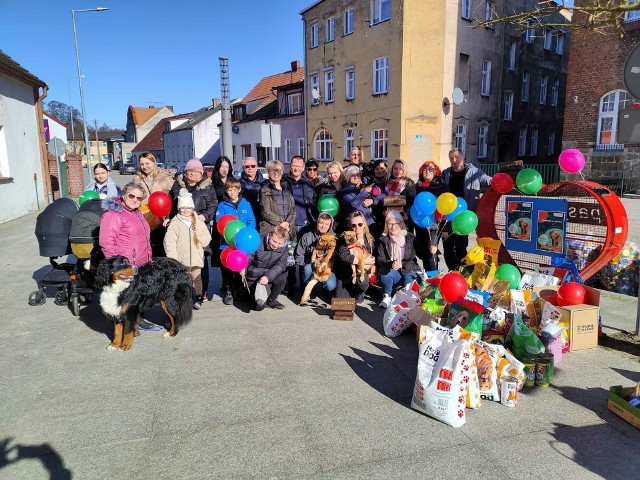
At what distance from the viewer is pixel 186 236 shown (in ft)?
18.6

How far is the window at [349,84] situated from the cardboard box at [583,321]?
70.8 ft

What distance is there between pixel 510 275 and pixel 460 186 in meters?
1.95

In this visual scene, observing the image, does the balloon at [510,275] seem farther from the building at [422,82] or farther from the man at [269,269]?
the building at [422,82]

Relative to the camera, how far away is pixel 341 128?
2566 cm

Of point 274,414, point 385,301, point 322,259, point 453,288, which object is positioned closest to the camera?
point 274,414

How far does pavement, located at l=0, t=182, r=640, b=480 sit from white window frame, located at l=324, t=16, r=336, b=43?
23.9 m

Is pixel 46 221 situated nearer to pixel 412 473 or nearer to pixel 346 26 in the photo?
pixel 412 473

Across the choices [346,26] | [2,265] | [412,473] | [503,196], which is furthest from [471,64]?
[412,473]

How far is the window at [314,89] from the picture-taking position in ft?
89.5

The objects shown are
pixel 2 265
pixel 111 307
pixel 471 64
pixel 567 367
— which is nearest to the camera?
pixel 567 367

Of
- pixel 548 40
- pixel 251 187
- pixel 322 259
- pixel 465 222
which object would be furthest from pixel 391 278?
pixel 548 40

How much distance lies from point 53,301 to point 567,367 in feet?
22.0

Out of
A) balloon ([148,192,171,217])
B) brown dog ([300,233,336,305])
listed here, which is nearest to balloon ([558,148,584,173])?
brown dog ([300,233,336,305])

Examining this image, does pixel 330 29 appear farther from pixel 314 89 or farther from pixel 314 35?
pixel 314 89
